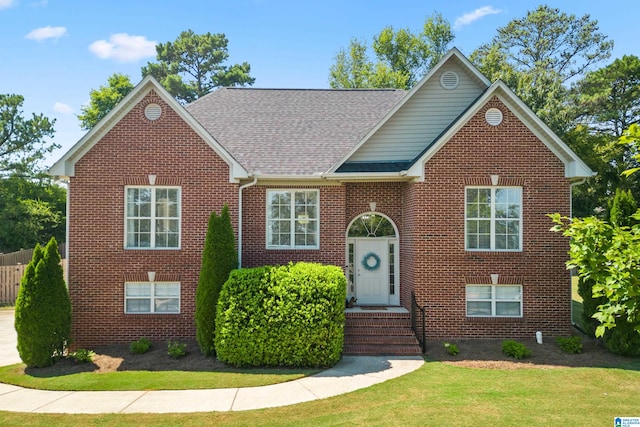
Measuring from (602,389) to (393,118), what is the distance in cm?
863

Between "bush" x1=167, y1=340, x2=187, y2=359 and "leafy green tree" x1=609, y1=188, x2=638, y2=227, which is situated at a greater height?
"leafy green tree" x1=609, y1=188, x2=638, y2=227

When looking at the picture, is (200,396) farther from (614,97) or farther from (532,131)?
(614,97)

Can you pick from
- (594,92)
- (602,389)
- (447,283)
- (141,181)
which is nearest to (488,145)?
(447,283)

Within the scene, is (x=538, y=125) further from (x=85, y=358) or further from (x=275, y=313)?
(x=85, y=358)

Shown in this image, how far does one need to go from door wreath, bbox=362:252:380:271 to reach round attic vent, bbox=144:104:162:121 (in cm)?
737

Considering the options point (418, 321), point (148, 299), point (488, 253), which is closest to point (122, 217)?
point (148, 299)

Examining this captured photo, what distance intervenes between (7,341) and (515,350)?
14.9 meters

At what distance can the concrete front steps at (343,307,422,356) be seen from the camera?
1171 centimetres

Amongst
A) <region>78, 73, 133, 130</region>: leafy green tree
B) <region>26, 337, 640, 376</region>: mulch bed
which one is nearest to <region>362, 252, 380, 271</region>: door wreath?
<region>26, 337, 640, 376</region>: mulch bed

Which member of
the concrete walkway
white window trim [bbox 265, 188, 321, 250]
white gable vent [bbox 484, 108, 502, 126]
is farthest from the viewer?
white window trim [bbox 265, 188, 321, 250]

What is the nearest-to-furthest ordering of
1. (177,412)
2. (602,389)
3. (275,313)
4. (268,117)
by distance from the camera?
(177,412)
(602,389)
(275,313)
(268,117)

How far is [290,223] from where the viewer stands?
1373cm

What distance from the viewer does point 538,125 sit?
12484 mm

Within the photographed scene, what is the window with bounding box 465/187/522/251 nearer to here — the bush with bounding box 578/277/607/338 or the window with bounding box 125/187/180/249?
the bush with bounding box 578/277/607/338
